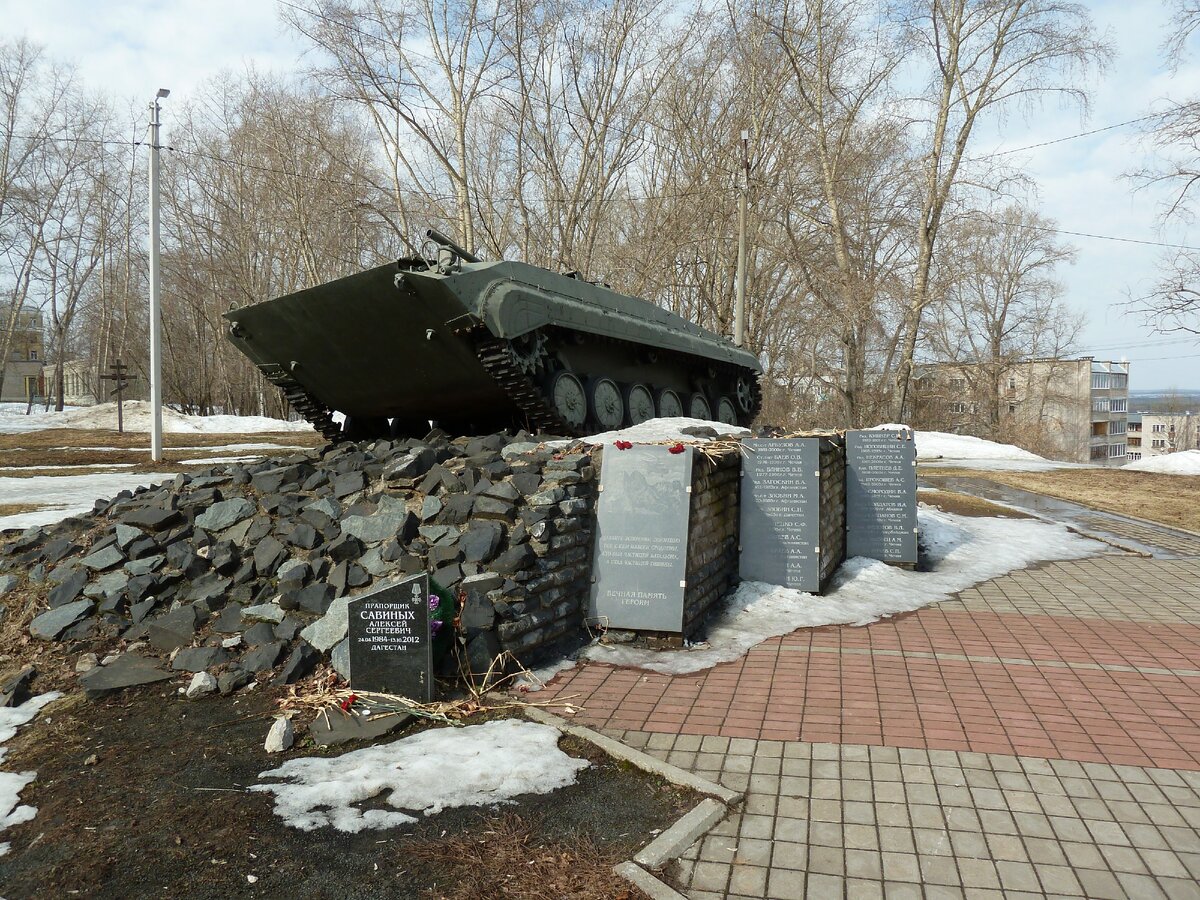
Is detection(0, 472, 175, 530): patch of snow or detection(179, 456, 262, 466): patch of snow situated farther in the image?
detection(179, 456, 262, 466): patch of snow

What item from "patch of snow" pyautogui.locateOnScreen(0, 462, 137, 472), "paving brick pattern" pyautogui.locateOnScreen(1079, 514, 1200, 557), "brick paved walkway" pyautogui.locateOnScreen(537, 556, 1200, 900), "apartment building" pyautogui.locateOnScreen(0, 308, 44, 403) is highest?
"apartment building" pyautogui.locateOnScreen(0, 308, 44, 403)

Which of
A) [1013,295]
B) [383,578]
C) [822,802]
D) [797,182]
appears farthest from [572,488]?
[1013,295]

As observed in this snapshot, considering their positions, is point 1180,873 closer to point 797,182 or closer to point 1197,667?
point 1197,667

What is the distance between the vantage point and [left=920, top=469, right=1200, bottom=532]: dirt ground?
12.8 m

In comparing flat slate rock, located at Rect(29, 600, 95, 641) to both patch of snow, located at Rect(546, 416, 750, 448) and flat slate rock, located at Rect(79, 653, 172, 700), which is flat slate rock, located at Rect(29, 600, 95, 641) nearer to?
flat slate rock, located at Rect(79, 653, 172, 700)

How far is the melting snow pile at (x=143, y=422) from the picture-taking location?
26.9 m

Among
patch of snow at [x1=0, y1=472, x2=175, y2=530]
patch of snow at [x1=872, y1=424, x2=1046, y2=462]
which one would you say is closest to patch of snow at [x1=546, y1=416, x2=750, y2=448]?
patch of snow at [x1=0, y1=472, x2=175, y2=530]

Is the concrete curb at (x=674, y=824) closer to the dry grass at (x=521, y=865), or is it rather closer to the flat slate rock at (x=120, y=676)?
the dry grass at (x=521, y=865)

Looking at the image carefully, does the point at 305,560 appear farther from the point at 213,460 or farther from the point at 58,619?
the point at 213,460

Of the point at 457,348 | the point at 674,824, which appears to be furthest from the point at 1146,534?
the point at 674,824

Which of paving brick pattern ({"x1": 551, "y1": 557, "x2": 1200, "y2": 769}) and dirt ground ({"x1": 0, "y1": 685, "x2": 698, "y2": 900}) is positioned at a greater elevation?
paving brick pattern ({"x1": 551, "y1": 557, "x2": 1200, "y2": 769})

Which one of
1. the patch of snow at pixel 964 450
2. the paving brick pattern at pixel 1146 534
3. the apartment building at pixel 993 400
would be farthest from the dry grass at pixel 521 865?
the apartment building at pixel 993 400

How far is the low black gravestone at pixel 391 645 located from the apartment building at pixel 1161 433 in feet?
246

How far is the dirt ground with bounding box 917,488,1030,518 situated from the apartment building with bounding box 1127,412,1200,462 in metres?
64.0
